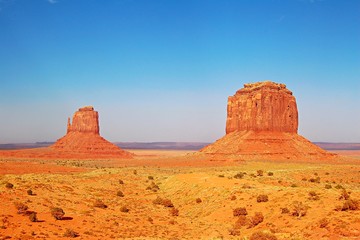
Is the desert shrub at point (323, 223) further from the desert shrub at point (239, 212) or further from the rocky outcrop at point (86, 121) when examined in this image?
the rocky outcrop at point (86, 121)

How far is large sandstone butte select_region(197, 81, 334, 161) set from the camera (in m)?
96.1

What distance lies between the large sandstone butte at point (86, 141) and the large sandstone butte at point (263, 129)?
45.4 m

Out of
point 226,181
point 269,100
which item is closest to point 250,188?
point 226,181

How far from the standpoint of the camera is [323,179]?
4481cm

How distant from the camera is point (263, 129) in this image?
356 ft

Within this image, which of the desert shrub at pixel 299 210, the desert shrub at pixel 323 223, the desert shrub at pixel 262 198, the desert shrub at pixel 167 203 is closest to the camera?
the desert shrub at pixel 323 223

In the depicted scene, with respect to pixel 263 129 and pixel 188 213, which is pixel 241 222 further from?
pixel 263 129

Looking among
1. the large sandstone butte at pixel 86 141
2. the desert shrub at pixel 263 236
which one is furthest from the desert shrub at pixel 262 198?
the large sandstone butte at pixel 86 141

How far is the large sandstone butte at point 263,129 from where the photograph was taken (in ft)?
315

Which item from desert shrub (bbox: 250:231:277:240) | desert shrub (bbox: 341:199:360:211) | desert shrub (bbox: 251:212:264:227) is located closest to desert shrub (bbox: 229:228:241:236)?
desert shrub (bbox: 251:212:264:227)

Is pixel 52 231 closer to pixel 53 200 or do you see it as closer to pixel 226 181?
pixel 53 200

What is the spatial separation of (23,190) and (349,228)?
Result: 2532cm

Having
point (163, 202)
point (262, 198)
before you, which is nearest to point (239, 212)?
point (262, 198)

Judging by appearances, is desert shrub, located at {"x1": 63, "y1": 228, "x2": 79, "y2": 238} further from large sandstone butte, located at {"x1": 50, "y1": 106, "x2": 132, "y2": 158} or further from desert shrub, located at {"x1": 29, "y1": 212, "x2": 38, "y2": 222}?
large sandstone butte, located at {"x1": 50, "y1": 106, "x2": 132, "y2": 158}
